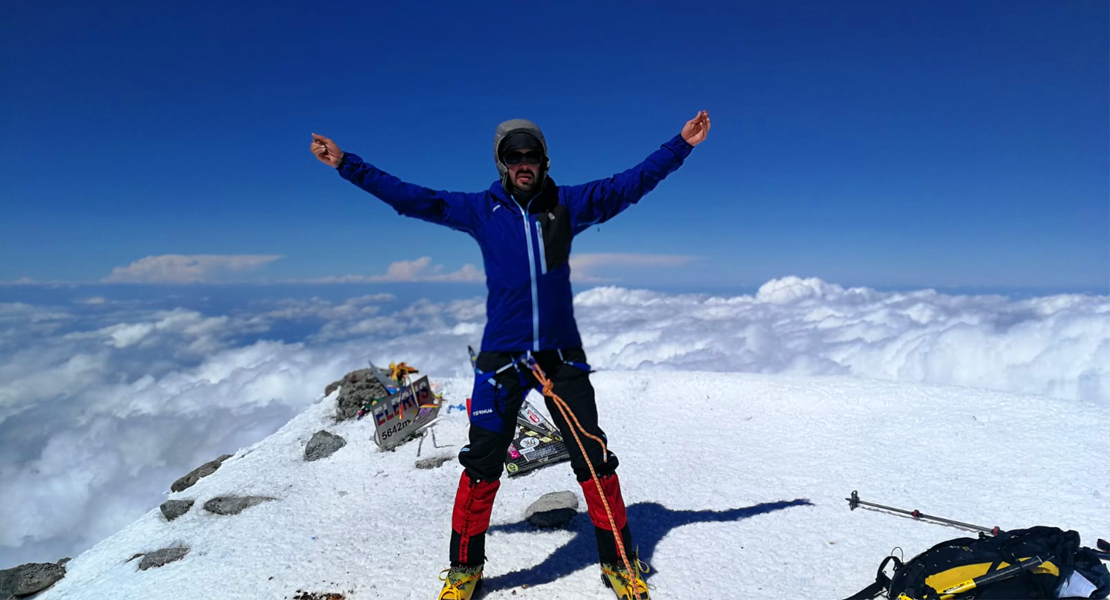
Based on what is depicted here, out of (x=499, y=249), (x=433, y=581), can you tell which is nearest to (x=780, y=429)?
(x=433, y=581)

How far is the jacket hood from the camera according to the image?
406 cm

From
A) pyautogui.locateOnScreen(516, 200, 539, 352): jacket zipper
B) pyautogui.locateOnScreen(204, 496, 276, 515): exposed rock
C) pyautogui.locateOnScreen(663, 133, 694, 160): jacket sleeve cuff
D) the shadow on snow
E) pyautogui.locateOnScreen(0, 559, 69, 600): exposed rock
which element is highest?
pyautogui.locateOnScreen(663, 133, 694, 160): jacket sleeve cuff

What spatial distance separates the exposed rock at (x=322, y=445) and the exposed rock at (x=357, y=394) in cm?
91

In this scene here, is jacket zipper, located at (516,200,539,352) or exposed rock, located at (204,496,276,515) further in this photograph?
exposed rock, located at (204,496,276,515)

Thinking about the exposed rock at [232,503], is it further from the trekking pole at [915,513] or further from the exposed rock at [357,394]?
the trekking pole at [915,513]

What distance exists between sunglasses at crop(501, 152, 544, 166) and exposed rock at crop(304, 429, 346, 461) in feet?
22.5

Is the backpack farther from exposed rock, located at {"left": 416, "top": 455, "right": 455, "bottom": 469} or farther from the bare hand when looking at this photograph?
exposed rock, located at {"left": 416, "top": 455, "right": 455, "bottom": 469}

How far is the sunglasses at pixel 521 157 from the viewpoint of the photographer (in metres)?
4.05

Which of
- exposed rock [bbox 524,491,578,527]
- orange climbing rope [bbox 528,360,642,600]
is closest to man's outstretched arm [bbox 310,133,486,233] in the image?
orange climbing rope [bbox 528,360,642,600]

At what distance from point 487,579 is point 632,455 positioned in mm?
3799

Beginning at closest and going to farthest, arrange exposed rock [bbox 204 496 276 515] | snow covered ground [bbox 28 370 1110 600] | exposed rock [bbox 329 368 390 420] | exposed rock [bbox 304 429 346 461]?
snow covered ground [bbox 28 370 1110 600]
exposed rock [bbox 204 496 276 515]
exposed rock [bbox 304 429 346 461]
exposed rock [bbox 329 368 390 420]

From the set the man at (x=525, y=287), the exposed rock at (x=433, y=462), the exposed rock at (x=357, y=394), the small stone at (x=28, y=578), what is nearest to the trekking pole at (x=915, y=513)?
the man at (x=525, y=287)

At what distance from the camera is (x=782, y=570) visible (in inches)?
198

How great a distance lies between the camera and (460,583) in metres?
4.42
